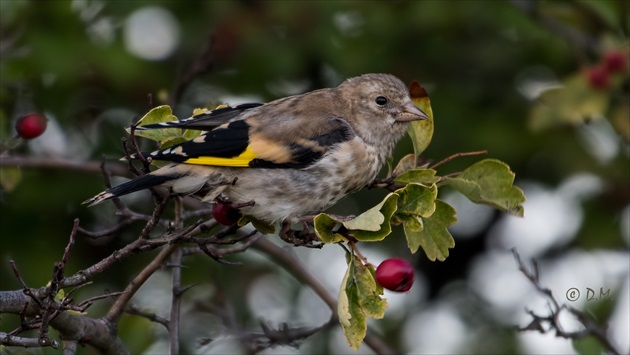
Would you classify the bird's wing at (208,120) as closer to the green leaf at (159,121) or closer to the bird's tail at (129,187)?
the green leaf at (159,121)

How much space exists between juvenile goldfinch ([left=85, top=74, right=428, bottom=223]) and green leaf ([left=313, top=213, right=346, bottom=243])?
51cm

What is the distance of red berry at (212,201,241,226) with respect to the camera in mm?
4723

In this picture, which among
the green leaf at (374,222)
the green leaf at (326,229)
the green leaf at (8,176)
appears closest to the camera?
the green leaf at (374,222)

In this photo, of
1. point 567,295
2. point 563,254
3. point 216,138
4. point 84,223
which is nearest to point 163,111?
point 216,138

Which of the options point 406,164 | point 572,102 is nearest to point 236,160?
point 406,164

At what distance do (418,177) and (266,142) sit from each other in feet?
3.33

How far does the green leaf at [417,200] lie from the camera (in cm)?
422

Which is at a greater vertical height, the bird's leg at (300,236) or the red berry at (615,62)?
the bird's leg at (300,236)

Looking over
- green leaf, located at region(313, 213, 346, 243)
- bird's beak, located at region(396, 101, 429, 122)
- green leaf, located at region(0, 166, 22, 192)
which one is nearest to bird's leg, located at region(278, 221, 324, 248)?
green leaf, located at region(313, 213, 346, 243)

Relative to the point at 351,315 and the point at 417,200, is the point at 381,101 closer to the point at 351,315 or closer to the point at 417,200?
the point at 417,200

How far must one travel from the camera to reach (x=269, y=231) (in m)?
5.00

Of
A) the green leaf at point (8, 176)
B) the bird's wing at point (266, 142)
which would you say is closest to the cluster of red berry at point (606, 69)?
the bird's wing at point (266, 142)

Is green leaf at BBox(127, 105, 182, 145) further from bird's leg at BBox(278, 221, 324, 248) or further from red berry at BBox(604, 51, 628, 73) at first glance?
red berry at BBox(604, 51, 628, 73)

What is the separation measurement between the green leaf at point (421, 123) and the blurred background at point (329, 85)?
8.25ft
